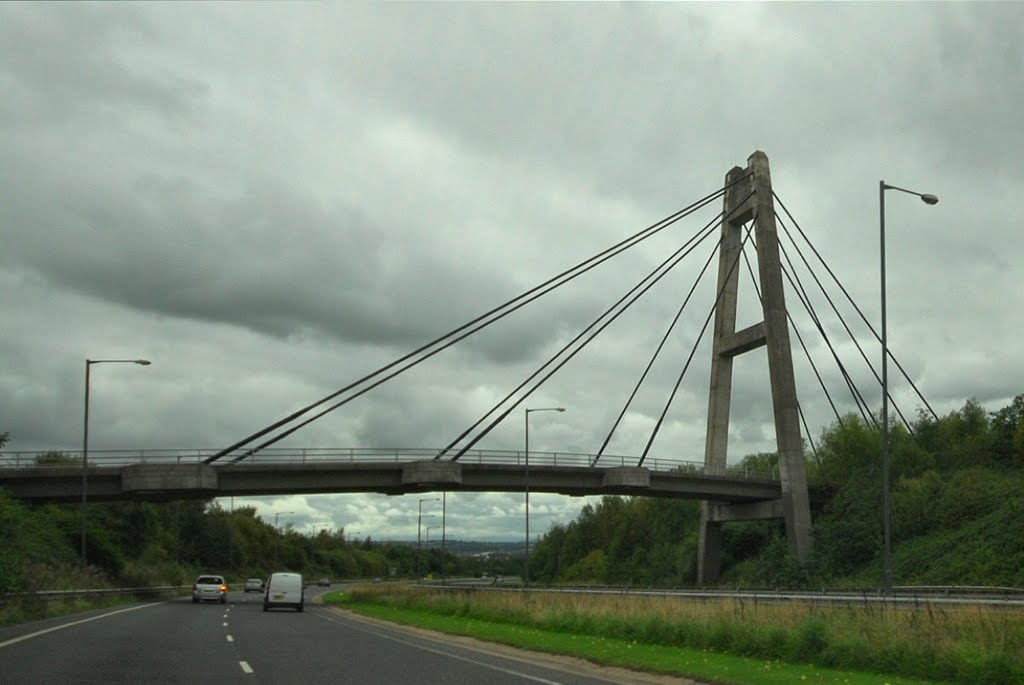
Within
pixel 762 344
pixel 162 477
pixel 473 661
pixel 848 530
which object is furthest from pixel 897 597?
pixel 162 477

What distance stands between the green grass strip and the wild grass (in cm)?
42

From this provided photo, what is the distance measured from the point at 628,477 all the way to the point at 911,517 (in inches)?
632

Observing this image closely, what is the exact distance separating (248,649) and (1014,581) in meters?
35.0

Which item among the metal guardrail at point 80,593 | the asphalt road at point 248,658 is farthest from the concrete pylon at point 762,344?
the metal guardrail at point 80,593

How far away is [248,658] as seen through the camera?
1977cm

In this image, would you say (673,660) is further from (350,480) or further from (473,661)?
(350,480)

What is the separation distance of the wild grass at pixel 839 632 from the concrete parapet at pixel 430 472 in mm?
29711

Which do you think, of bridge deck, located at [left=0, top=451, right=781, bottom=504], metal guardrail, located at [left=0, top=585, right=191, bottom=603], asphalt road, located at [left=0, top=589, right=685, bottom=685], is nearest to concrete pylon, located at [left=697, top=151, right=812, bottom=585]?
bridge deck, located at [left=0, top=451, right=781, bottom=504]

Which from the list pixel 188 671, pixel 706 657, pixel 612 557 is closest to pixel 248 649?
pixel 188 671

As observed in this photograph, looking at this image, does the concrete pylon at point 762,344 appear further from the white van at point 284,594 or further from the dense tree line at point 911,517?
the white van at point 284,594

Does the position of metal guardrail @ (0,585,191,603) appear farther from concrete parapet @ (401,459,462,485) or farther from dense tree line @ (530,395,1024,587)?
dense tree line @ (530,395,1024,587)

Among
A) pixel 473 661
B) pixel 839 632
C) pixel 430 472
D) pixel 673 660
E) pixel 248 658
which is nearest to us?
pixel 839 632

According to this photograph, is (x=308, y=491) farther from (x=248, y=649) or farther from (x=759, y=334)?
(x=248, y=649)

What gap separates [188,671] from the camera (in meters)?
17.0
